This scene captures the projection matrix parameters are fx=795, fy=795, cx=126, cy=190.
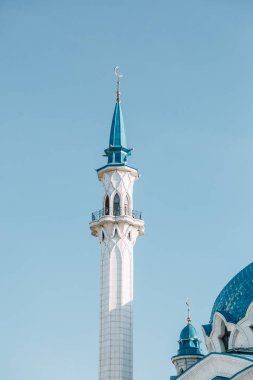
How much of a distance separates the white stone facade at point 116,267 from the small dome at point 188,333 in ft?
8.92

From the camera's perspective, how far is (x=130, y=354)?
26.9 meters

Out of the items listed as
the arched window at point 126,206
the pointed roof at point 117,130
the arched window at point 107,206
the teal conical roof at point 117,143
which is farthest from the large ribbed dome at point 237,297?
the pointed roof at point 117,130

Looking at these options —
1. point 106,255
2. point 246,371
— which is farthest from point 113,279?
point 246,371

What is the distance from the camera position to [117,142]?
30719 mm

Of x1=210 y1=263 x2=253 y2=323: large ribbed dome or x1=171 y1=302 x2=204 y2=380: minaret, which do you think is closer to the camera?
x1=210 y1=263 x2=253 y2=323: large ribbed dome

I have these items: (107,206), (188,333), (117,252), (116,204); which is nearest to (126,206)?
(116,204)

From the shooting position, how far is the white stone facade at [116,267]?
26641mm

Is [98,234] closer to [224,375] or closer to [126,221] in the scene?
[126,221]

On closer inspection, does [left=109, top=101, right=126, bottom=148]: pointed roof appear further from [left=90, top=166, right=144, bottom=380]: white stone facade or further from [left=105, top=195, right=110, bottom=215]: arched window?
[left=105, top=195, right=110, bottom=215]: arched window

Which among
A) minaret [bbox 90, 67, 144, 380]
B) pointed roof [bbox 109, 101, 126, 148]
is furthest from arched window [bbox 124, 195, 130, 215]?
pointed roof [bbox 109, 101, 126, 148]

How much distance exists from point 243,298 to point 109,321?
4719mm

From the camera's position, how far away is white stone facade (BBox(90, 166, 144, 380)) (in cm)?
2664

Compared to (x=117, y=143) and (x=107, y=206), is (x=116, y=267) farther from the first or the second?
(x=117, y=143)

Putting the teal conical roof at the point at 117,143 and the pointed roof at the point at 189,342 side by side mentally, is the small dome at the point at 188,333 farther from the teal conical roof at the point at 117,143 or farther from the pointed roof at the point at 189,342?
the teal conical roof at the point at 117,143
